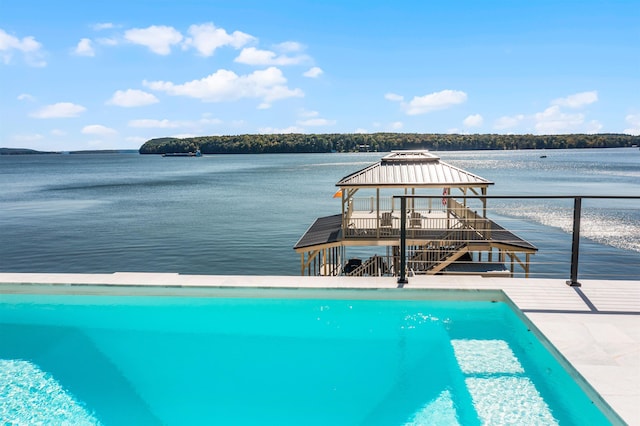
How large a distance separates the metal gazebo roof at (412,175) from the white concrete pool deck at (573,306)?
12342 mm

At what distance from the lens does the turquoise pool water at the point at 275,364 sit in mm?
4656

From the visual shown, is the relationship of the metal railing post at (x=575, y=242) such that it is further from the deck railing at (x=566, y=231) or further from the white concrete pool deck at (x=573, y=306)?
the deck railing at (x=566, y=231)

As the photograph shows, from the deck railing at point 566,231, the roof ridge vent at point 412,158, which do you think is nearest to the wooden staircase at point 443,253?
the deck railing at point 566,231

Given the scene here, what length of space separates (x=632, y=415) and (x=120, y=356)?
538 centimetres

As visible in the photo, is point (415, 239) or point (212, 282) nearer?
point (212, 282)

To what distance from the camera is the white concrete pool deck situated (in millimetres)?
4207

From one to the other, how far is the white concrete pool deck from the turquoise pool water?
0.70 feet

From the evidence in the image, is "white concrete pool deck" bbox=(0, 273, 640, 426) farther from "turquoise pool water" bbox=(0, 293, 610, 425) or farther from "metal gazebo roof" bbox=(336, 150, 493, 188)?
"metal gazebo roof" bbox=(336, 150, 493, 188)

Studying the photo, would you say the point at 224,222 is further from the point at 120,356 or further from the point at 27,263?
the point at 120,356

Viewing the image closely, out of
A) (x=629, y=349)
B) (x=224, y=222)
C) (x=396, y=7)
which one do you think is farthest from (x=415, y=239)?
(x=224, y=222)

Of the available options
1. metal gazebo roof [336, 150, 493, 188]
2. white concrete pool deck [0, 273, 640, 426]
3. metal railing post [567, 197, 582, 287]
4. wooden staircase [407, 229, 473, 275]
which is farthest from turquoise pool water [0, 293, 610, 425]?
metal gazebo roof [336, 150, 493, 188]

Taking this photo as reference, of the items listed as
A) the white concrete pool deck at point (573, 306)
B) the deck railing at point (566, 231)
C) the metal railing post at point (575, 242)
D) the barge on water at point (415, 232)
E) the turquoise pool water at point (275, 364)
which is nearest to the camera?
the white concrete pool deck at point (573, 306)

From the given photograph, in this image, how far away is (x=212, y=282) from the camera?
714 cm

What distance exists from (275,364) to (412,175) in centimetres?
1568
